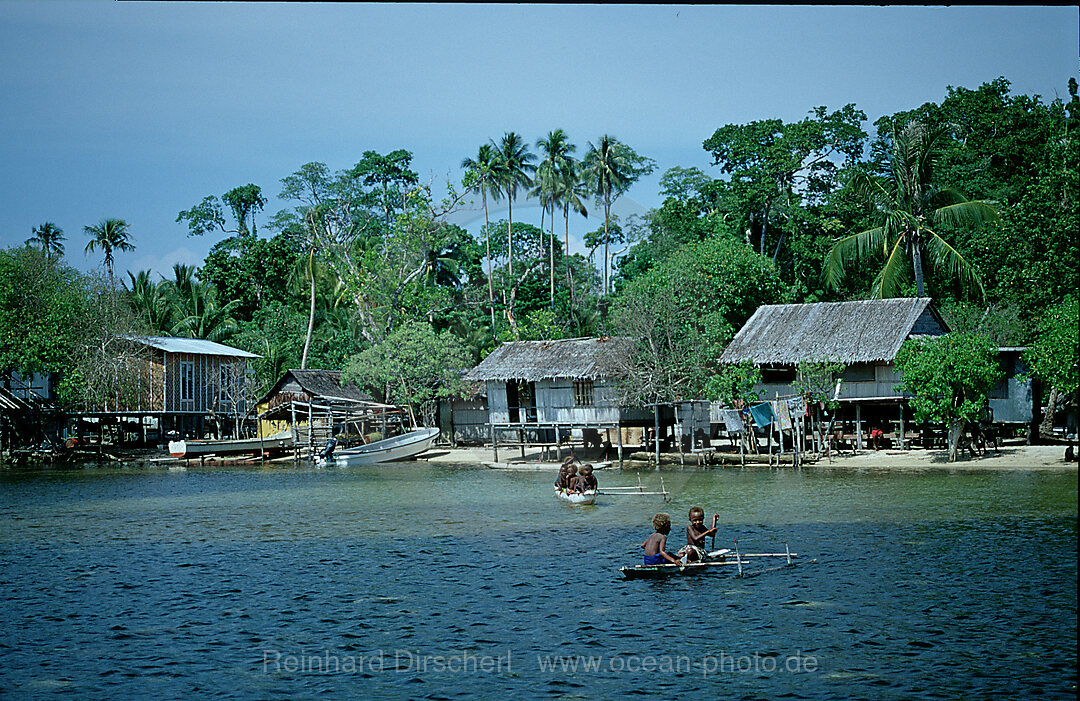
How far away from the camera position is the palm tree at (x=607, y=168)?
171ft

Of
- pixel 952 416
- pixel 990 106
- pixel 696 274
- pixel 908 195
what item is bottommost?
pixel 952 416

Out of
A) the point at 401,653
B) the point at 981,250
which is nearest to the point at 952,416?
the point at 981,250

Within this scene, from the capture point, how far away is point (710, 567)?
14.7m

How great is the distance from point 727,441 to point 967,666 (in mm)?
31224

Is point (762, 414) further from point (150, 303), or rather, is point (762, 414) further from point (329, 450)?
point (150, 303)

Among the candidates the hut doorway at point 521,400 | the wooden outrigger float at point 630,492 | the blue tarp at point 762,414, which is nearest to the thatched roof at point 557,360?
the hut doorway at point 521,400

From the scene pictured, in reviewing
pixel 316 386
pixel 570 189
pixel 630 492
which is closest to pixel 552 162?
pixel 570 189

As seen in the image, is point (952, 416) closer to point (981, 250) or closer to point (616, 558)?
point (981, 250)

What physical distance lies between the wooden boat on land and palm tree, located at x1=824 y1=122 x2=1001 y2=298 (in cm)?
1239

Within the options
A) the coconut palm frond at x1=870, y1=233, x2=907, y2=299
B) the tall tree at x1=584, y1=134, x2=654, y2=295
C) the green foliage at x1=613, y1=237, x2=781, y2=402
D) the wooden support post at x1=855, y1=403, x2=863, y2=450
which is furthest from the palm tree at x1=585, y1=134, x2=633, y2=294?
the wooden support post at x1=855, y1=403, x2=863, y2=450

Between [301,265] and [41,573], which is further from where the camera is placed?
[301,265]

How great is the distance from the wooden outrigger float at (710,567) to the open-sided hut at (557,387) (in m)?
19.4

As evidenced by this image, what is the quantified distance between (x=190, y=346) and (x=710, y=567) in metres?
37.4

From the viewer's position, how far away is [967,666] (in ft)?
31.6
